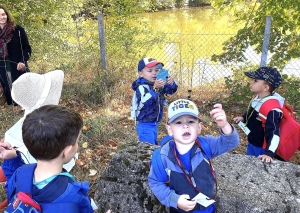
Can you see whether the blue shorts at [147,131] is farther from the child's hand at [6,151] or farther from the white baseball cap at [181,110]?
the child's hand at [6,151]

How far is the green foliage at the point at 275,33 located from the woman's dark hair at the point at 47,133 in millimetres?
3970

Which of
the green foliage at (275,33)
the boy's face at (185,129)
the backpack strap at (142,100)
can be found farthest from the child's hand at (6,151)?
the green foliage at (275,33)

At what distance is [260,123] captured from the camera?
9.26 ft

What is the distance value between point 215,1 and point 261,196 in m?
3.80

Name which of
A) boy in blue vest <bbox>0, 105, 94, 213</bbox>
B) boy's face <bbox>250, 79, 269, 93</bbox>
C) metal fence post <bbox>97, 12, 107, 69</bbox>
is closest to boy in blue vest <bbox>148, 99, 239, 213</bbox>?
boy in blue vest <bbox>0, 105, 94, 213</bbox>

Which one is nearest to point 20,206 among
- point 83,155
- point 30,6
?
point 83,155

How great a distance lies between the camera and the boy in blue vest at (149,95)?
3.09 meters

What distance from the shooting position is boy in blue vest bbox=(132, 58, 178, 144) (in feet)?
10.1

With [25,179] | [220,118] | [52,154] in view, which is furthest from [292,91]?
[25,179]

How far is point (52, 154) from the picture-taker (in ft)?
4.63

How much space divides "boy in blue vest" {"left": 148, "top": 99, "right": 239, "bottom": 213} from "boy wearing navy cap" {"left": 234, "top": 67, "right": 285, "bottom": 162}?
3.28ft

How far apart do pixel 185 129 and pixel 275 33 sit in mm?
3547

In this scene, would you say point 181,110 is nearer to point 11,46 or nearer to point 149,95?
point 149,95

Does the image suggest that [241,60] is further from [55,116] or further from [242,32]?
[55,116]
